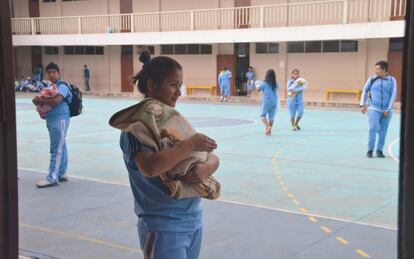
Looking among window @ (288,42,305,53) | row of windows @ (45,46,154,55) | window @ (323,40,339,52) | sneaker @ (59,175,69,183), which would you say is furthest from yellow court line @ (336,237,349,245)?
row of windows @ (45,46,154,55)

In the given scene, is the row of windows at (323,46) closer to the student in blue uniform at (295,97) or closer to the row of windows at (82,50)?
the student in blue uniform at (295,97)

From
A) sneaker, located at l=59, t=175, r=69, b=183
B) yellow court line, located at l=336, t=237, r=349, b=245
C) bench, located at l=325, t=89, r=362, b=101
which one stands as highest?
bench, located at l=325, t=89, r=362, b=101

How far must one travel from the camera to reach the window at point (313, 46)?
2375 centimetres

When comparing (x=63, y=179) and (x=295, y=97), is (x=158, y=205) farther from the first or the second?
(x=295, y=97)

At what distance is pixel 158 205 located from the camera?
2.32 m

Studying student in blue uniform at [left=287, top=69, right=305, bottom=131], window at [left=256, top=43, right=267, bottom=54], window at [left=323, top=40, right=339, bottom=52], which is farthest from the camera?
window at [left=256, top=43, right=267, bottom=54]

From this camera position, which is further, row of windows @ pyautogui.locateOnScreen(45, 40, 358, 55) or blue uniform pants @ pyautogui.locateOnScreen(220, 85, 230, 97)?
blue uniform pants @ pyautogui.locateOnScreen(220, 85, 230, 97)

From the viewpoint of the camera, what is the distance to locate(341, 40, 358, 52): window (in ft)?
74.8

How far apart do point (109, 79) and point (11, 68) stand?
2997 centimetres

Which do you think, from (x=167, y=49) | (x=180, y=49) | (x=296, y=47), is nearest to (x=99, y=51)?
(x=167, y=49)

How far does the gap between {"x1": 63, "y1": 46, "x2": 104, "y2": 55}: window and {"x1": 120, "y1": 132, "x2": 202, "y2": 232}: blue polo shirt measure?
30072 mm

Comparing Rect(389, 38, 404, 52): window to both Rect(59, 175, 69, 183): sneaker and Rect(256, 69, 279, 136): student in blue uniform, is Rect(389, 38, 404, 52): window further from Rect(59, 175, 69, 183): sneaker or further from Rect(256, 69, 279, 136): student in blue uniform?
Rect(59, 175, 69, 183): sneaker

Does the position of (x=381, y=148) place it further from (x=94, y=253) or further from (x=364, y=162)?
(x=94, y=253)

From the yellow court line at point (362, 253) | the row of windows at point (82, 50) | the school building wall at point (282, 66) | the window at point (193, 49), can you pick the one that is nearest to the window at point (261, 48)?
the school building wall at point (282, 66)
